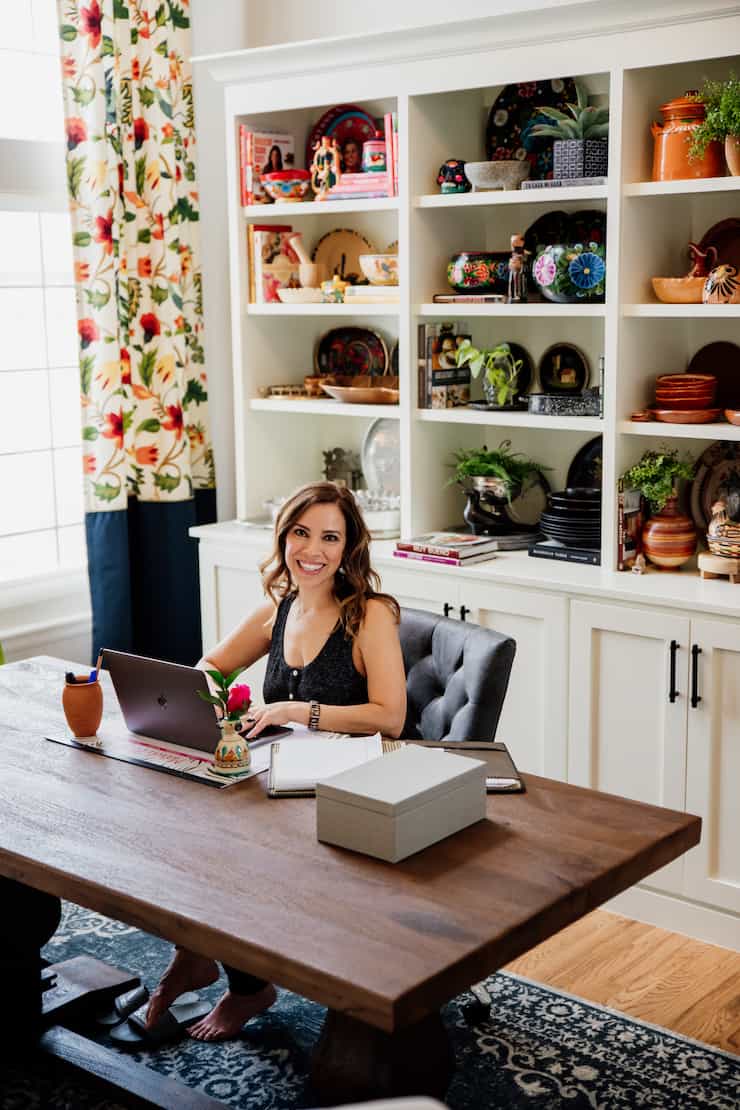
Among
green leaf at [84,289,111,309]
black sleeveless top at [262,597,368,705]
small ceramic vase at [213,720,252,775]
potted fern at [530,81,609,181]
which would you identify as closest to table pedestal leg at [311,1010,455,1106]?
small ceramic vase at [213,720,252,775]

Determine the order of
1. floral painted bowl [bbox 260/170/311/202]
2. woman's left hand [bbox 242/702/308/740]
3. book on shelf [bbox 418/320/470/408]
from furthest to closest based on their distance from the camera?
1. floral painted bowl [bbox 260/170/311/202]
2. book on shelf [bbox 418/320/470/408]
3. woman's left hand [bbox 242/702/308/740]

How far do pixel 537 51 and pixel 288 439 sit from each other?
1518mm

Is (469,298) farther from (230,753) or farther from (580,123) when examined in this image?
(230,753)

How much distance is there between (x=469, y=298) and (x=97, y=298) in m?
1.18

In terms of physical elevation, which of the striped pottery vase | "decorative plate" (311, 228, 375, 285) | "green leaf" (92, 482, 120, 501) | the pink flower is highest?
"decorative plate" (311, 228, 375, 285)

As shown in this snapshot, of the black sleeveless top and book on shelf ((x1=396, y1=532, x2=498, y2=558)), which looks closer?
the black sleeveless top

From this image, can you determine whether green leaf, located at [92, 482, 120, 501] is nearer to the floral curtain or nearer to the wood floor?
the floral curtain

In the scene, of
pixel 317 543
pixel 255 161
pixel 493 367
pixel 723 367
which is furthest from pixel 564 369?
pixel 317 543

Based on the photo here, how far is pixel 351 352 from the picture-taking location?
429cm

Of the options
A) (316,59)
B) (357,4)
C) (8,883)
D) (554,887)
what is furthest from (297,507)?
(357,4)

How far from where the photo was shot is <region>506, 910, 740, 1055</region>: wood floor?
9.48 ft

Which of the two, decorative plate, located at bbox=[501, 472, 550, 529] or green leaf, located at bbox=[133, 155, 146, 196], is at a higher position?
green leaf, located at bbox=[133, 155, 146, 196]

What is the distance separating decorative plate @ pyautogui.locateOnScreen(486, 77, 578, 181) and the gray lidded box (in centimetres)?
212

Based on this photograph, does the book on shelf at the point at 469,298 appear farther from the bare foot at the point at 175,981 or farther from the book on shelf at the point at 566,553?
the bare foot at the point at 175,981
